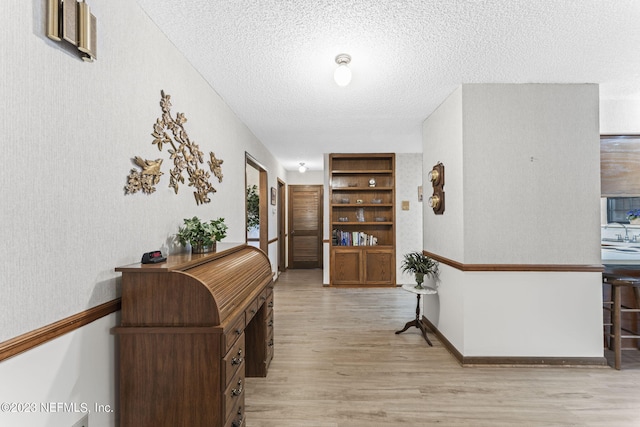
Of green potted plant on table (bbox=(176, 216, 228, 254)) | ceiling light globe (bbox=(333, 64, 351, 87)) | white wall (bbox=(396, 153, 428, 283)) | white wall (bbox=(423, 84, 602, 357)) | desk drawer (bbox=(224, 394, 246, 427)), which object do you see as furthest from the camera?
Result: white wall (bbox=(396, 153, 428, 283))

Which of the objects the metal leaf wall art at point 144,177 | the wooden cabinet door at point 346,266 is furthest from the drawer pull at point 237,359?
the wooden cabinet door at point 346,266

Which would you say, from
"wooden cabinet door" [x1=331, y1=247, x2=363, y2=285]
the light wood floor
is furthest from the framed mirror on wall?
"wooden cabinet door" [x1=331, y1=247, x2=363, y2=285]

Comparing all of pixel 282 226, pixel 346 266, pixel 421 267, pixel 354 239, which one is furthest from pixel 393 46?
pixel 282 226

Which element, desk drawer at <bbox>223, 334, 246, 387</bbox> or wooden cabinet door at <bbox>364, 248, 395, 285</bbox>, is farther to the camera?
wooden cabinet door at <bbox>364, 248, 395, 285</bbox>

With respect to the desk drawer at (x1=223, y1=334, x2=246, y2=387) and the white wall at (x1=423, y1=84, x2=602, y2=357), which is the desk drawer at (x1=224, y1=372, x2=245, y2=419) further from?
the white wall at (x1=423, y1=84, x2=602, y2=357)

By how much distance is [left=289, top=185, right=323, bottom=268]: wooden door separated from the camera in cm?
760

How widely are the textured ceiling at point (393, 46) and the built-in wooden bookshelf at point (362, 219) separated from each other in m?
2.54

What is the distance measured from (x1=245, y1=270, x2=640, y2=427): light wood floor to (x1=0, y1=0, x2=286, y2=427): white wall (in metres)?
1.22

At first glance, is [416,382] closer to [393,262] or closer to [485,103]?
[485,103]

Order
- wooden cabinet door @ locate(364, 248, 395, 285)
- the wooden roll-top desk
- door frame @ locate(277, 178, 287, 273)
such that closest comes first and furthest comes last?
the wooden roll-top desk
wooden cabinet door @ locate(364, 248, 395, 285)
door frame @ locate(277, 178, 287, 273)

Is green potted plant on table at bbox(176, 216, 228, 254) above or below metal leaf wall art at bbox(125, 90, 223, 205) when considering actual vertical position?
below

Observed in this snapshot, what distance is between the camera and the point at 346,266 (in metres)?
5.57

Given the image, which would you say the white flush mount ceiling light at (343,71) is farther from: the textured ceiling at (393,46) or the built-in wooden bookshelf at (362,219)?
the built-in wooden bookshelf at (362,219)

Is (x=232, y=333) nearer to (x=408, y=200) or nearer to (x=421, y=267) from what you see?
(x=421, y=267)
